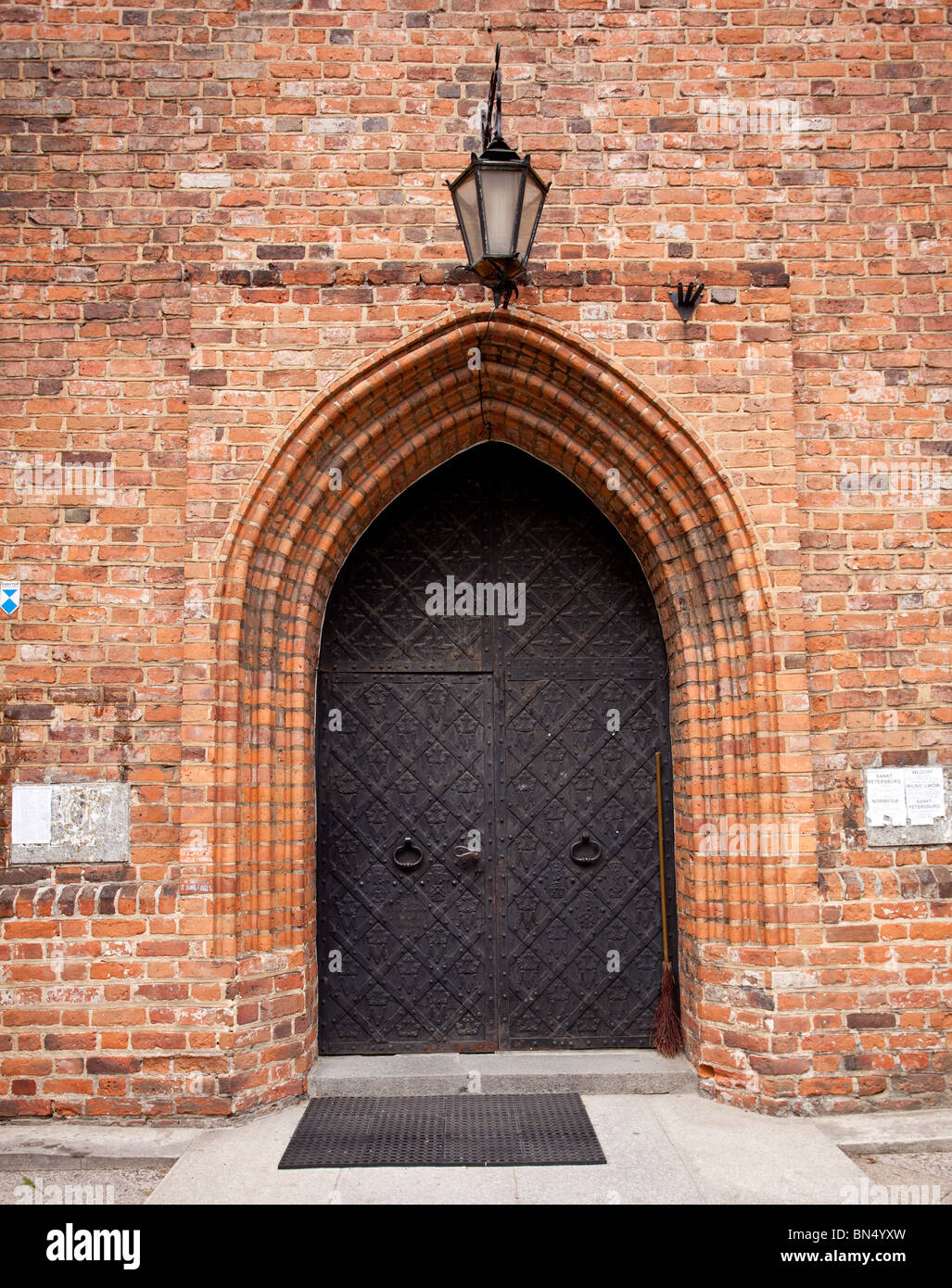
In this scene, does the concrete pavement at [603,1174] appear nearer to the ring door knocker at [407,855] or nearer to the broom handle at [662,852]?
the broom handle at [662,852]

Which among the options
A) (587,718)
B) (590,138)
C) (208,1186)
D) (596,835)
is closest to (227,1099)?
(208,1186)

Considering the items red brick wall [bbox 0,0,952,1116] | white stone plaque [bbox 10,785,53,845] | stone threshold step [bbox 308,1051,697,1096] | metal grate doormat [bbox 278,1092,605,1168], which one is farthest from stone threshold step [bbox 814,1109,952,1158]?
white stone plaque [bbox 10,785,53,845]

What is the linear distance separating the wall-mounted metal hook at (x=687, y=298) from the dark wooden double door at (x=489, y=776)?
1.08 meters

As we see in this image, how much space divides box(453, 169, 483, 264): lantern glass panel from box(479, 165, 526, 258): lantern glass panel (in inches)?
2.3

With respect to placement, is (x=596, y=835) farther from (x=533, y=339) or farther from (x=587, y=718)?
(x=533, y=339)

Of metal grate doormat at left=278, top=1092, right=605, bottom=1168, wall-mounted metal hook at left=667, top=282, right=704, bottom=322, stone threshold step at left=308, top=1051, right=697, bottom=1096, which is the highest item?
wall-mounted metal hook at left=667, top=282, right=704, bottom=322

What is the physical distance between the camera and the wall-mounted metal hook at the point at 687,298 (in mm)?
4441

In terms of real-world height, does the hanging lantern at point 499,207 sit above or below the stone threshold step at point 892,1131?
above

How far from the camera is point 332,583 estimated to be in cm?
482

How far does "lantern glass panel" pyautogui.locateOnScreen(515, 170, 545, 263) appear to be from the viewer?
3832 mm

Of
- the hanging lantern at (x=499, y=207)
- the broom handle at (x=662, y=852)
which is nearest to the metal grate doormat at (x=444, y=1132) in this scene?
the broom handle at (x=662, y=852)

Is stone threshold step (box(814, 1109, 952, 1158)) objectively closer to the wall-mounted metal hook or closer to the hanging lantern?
the wall-mounted metal hook

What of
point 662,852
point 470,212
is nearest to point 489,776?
point 662,852

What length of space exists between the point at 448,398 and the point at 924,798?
3029mm
